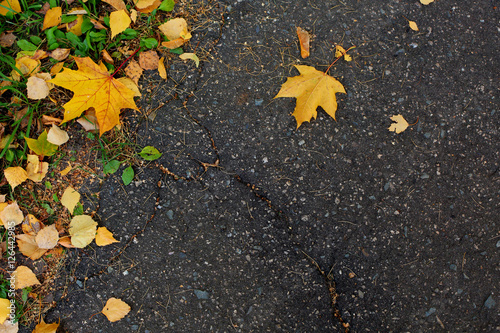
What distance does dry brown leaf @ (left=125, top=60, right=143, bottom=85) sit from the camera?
1.85m

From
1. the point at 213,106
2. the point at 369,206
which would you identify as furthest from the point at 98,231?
the point at 369,206

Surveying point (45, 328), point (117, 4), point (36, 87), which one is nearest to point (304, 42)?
point (117, 4)

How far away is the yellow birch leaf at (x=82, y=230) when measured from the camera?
5.83 feet

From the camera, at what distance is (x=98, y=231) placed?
1.79m

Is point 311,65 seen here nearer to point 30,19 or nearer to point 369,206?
point 369,206

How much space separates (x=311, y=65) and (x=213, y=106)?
65 cm

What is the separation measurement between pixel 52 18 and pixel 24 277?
157 cm

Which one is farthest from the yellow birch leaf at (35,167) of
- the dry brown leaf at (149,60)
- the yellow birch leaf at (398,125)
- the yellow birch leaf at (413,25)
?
the yellow birch leaf at (413,25)

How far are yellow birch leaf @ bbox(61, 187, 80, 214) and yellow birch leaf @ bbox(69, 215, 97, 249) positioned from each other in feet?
0.25

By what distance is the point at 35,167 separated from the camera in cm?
181

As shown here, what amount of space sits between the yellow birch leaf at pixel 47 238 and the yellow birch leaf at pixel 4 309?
0.37m

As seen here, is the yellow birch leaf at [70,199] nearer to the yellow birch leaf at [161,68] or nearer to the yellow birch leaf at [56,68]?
the yellow birch leaf at [56,68]

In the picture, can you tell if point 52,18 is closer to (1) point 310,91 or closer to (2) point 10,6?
(2) point 10,6

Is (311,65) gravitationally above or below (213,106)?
above
